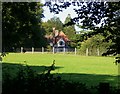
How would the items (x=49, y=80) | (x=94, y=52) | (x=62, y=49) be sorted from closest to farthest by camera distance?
(x=49, y=80), (x=94, y=52), (x=62, y=49)

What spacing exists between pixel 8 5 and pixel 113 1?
328 centimetres

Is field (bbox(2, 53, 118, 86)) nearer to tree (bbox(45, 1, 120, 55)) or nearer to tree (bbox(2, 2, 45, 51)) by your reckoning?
tree (bbox(2, 2, 45, 51))

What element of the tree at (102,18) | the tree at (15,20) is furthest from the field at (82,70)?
the tree at (102,18)

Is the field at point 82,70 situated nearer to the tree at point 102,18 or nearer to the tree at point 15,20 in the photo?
→ the tree at point 15,20

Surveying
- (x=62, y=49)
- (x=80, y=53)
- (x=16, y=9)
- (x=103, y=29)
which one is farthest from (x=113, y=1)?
(x=62, y=49)

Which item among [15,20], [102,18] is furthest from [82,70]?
[102,18]

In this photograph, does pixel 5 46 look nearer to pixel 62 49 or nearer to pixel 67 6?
pixel 67 6

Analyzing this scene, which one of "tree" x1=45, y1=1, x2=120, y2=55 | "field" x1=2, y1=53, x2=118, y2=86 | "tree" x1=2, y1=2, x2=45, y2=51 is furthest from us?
"field" x1=2, y1=53, x2=118, y2=86

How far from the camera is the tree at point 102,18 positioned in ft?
25.3

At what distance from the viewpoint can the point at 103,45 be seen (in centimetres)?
839

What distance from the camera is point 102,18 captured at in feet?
26.1

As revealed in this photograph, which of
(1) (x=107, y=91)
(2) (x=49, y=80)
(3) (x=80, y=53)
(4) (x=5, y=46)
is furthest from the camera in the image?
(3) (x=80, y=53)

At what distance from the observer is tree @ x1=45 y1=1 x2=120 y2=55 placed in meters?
7.71

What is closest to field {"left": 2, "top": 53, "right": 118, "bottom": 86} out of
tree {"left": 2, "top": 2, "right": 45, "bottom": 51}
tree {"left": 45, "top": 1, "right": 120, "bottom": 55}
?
tree {"left": 2, "top": 2, "right": 45, "bottom": 51}
